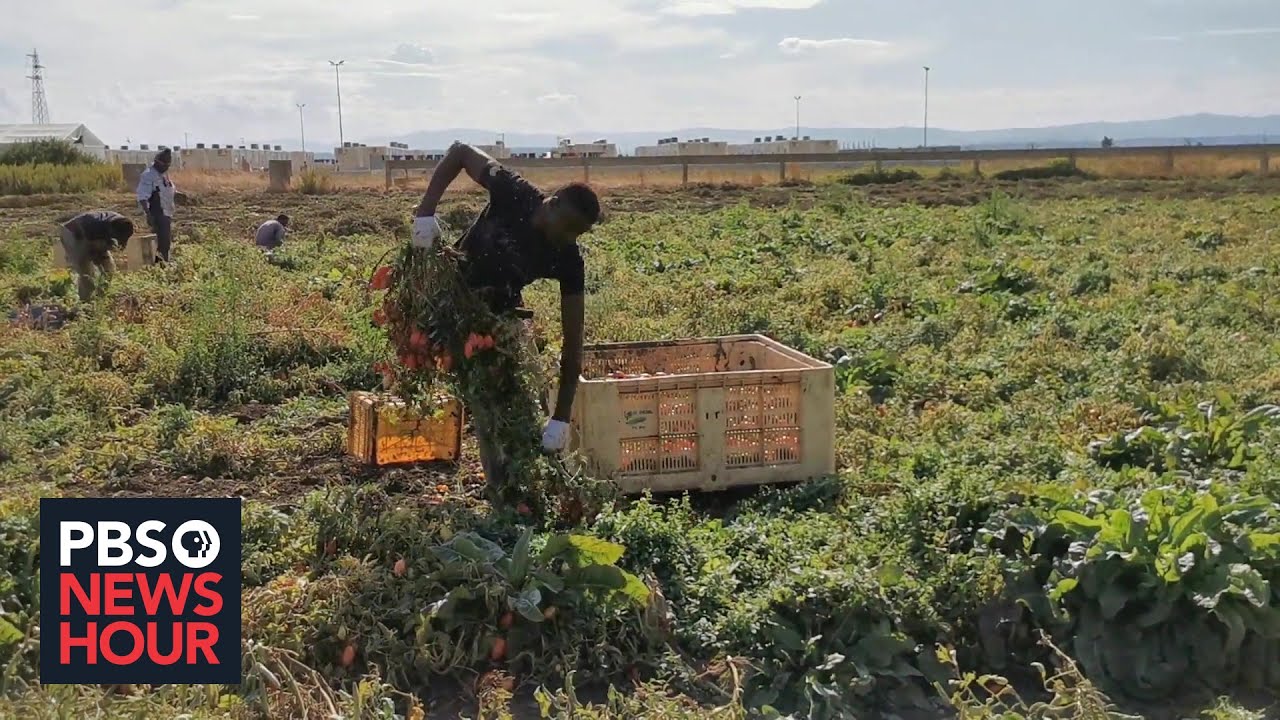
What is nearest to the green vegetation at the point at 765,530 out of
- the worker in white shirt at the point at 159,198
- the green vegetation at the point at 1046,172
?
the worker in white shirt at the point at 159,198

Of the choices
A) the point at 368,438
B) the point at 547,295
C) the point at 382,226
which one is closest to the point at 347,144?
the point at 382,226

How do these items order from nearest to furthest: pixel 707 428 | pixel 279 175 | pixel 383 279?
pixel 383 279 < pixel 707 428 < pixel 279 175

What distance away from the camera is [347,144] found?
7244 centimetres

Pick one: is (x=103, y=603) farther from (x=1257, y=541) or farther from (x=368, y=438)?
(x=1257, y=541)

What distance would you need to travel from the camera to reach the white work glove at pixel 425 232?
507cm

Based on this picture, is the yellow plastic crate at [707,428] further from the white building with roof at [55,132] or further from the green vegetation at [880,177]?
the white building with roof at [55,132]

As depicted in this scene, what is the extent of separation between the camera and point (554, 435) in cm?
503

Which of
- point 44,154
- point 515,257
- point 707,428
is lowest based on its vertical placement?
point 707,428

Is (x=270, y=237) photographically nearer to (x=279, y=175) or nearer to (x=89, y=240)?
(x=89, y=240)

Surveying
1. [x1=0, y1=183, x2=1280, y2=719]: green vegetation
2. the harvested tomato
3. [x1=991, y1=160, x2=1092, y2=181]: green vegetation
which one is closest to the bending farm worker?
the harvested tomato

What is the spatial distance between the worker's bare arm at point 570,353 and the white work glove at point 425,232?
0.64 meters

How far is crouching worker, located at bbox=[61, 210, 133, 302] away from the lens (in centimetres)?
1064

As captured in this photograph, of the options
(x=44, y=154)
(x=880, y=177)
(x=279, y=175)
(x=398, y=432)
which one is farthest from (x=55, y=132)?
(x=398, y=432)

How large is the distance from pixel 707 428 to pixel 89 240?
25.0 ft
